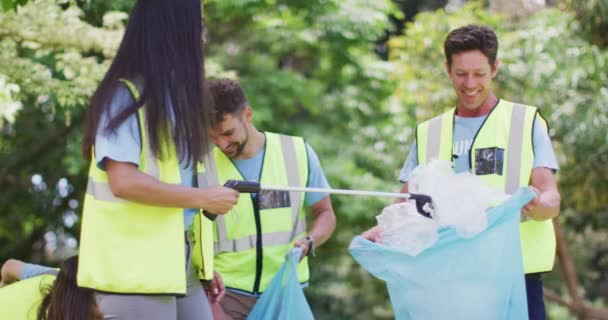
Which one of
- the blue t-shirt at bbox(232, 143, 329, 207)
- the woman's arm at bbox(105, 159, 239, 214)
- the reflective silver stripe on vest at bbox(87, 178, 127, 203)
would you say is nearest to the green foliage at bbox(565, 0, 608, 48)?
the blue t-shirt at bbox(232, 143, 329, 207)

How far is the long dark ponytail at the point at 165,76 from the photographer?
2.86 m

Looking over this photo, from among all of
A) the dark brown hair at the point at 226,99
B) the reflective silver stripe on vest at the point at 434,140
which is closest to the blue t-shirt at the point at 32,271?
the dark brown hair at the point at 226,99

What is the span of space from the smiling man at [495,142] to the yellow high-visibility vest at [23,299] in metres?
1.15

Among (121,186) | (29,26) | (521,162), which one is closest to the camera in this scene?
(121,186)

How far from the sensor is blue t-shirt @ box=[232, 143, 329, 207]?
4051 millimetres

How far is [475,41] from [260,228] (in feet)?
3.74

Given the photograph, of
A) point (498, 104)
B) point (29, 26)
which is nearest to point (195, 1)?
point (498, 104)

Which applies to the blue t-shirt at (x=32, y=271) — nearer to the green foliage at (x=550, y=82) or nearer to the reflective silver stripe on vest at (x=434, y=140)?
the reflective silver stripe on vest at (x=434, y=140)

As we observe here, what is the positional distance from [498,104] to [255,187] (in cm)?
106

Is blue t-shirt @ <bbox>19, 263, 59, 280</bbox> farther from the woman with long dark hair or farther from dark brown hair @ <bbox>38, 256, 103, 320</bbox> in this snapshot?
the woman with long dark hair

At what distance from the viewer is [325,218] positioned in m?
4.15

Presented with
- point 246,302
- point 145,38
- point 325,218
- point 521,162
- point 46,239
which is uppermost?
point 145,38

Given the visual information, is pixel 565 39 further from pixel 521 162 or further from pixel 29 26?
pixel 521 162

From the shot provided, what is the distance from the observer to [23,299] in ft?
10.6
